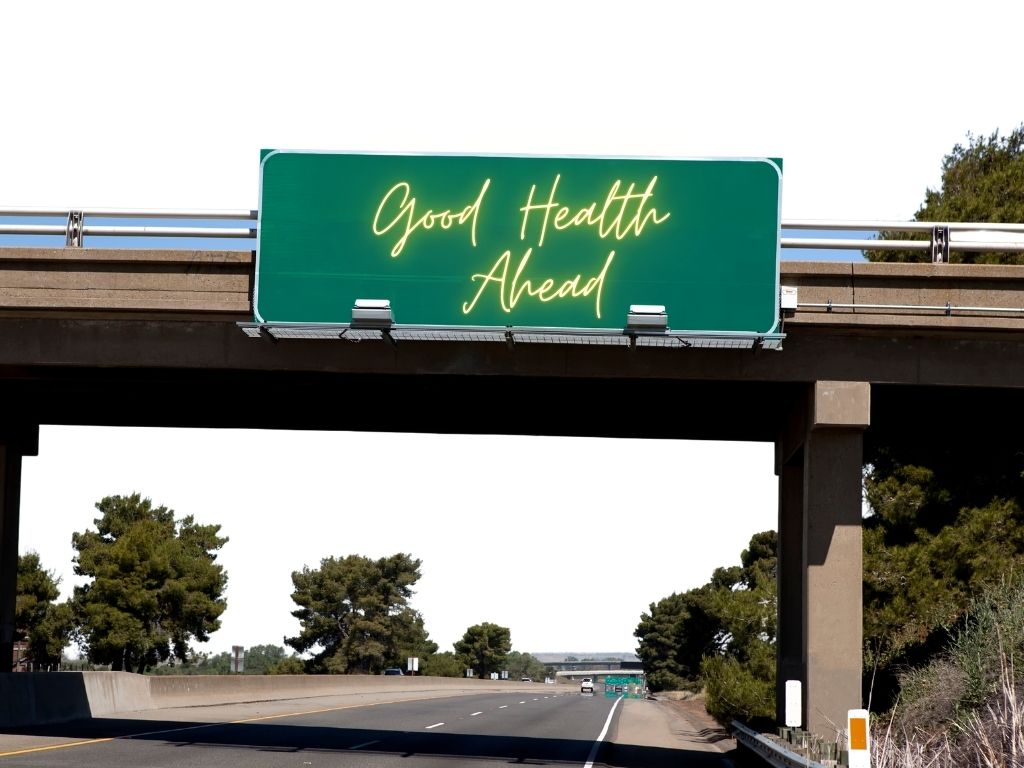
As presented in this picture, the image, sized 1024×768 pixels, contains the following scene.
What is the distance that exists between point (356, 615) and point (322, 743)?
109271mm

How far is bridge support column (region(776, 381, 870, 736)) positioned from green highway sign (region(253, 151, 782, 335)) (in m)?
2.35

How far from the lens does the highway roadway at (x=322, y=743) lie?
19141 mm

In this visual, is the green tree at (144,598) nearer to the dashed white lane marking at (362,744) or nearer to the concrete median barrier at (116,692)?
the concrete median barrier at (116,692)

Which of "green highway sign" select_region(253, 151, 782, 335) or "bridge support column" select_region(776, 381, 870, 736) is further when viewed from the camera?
"green highway sign" select_region(253, 151, 782, 335)

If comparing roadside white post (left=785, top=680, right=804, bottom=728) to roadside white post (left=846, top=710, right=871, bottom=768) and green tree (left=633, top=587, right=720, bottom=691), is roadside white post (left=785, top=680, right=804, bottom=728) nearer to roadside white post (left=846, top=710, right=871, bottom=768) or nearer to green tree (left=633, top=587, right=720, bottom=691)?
roadside white post (left=846, top=710, right=871, bottom=768)

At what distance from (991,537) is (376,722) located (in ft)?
50.9

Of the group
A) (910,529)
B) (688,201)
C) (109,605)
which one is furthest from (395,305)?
(109,605)

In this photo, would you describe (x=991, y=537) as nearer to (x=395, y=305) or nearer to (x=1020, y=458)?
(x=1020, y=458)

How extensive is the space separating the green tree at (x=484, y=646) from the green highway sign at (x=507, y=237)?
151947 millimetres

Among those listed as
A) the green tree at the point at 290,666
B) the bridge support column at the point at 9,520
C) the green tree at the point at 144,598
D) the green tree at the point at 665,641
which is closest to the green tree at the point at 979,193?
the bridge support column at the point at 9,520

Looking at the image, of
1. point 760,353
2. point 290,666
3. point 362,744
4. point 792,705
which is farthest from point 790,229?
point 290,666

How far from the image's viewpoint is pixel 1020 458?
3275cm

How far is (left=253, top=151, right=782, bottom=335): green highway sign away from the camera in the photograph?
63.4 feet

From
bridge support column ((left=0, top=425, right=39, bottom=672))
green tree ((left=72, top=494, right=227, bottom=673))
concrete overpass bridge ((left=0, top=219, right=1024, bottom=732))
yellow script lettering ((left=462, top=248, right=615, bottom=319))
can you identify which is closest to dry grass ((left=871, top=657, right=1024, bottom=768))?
concrete overpass bridge ((left=0, top=219, right=1024, bottom=732))
